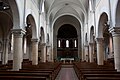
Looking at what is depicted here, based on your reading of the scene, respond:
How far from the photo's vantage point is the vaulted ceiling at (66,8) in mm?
27638

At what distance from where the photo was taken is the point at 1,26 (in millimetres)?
26578

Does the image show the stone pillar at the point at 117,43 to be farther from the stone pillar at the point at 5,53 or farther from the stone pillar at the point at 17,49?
the stone pillar at the point at 5,53

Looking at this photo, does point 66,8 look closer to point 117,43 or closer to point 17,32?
point 17,32

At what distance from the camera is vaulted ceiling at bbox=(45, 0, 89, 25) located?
90.7 ft

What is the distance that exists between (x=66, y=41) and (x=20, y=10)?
32331 mm

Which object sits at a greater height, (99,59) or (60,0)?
(60,0)

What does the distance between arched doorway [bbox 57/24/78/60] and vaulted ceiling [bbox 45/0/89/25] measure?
36.6ft

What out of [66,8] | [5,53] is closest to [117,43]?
[5,53]

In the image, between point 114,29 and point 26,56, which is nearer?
point 114,29

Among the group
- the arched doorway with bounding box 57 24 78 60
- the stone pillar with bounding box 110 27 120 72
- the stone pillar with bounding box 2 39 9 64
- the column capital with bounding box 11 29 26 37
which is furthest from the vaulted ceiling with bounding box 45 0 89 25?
the stone pillar with bounding box 110 27 120 72

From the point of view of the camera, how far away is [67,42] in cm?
4544

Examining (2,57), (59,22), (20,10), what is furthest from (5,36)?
(59,22)

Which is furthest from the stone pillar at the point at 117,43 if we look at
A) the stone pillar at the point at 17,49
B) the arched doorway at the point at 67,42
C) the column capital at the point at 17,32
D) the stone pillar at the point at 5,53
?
the arched doorway at the point at 67,42

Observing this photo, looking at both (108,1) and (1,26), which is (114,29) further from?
(1,26)
